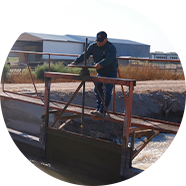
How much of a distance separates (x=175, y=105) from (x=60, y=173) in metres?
7.57

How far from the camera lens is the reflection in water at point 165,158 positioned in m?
7.25

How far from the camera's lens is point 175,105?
12758mm

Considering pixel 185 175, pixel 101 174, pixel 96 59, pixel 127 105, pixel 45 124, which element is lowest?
pixel 185 175

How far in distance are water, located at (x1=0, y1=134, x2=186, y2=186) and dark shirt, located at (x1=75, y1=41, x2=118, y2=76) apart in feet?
6.42

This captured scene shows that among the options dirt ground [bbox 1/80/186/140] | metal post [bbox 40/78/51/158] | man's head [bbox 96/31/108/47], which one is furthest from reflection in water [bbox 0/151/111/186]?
dirt ground [bbox 1/80/186/140]

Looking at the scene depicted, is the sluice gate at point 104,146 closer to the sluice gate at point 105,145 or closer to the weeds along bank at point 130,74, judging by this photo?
the sluice gate at point 105,145

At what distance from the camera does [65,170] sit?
20.6ft

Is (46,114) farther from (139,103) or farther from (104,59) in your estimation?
(139,103)

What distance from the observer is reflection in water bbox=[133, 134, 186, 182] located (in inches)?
285

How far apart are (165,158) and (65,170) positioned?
2964 millimetres

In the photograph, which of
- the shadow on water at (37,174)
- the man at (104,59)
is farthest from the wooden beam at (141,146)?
the man at (104,59)

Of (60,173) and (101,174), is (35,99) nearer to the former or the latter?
(60,173)

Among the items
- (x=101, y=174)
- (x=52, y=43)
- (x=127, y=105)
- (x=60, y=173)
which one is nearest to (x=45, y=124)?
(x=60, y=173)

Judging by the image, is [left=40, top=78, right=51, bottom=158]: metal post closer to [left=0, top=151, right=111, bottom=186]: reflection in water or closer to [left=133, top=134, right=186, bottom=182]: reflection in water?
[left=0, top=151, right=111, bottom=186]: reflection in water
